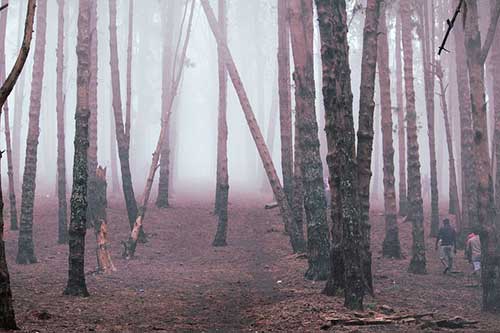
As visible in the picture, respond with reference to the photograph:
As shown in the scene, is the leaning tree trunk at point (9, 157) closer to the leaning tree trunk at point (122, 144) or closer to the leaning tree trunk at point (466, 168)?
the leaning tree trunk at point (122, 144)

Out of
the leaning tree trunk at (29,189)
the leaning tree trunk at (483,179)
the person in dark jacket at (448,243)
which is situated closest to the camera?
the leaning tree trunk at (483,179)

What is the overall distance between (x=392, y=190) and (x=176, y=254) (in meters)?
6.67

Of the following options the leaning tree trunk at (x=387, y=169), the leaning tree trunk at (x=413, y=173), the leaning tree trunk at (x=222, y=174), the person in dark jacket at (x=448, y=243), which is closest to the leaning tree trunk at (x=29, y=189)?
the leaning tree trunk at (x=222, y=174)

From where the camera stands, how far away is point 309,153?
47.0ft

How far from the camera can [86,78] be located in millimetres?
12523

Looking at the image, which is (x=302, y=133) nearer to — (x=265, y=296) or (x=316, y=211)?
(x=316, y=211)

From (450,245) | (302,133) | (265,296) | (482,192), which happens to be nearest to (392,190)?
(450,245)

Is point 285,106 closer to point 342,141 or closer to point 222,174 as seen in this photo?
point 222,174

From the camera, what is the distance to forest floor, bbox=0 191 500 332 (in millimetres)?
9672

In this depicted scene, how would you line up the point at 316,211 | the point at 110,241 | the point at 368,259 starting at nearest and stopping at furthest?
the point at 368,259 → the point at 316,211 → the point at 110,241

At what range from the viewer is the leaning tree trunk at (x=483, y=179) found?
11891 millimetres

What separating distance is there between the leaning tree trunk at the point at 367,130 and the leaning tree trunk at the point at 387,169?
367cm

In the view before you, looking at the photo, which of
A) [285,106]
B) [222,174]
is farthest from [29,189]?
[285,106]

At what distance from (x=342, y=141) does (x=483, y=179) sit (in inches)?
136
